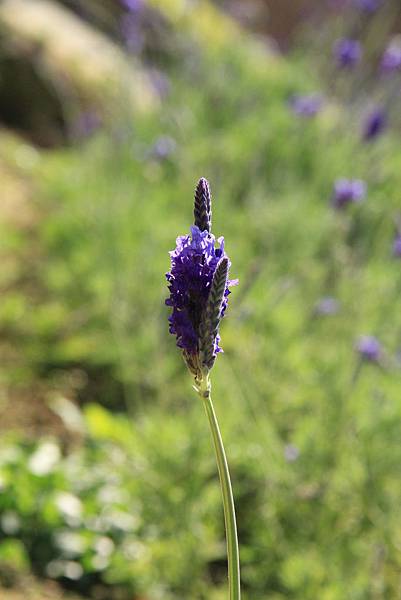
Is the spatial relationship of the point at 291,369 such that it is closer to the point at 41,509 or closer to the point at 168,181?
the point at 41,509

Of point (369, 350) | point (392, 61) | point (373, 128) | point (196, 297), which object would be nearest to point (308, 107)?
point (392, 61)

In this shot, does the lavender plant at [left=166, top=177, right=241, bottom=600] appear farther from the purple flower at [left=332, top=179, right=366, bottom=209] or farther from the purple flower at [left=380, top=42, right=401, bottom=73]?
the purple flower at [left=380, top=42, right=401, bottom=73]

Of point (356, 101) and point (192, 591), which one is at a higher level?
point (356, 101)

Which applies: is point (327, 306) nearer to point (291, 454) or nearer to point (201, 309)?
point (291, 454)

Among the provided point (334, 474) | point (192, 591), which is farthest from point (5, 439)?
point (334, 474)

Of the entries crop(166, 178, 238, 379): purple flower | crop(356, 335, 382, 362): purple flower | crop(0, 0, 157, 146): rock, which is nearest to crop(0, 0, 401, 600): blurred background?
crop(356, 335, 382, 362): purple flower

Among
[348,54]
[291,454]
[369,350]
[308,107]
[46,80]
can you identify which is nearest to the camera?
[369,350]
